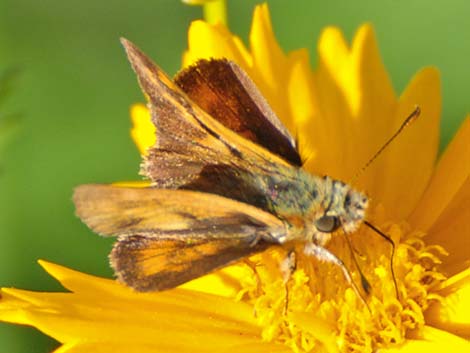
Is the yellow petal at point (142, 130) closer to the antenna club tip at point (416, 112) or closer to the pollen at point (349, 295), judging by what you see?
the pollen at point (349, 295)

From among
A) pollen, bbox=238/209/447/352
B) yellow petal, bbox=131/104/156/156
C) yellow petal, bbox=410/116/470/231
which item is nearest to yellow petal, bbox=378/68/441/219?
yellow petal, bbox=410/116/470/231

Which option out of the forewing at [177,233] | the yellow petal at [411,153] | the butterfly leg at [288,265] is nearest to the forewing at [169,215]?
the forewing at [177,233]

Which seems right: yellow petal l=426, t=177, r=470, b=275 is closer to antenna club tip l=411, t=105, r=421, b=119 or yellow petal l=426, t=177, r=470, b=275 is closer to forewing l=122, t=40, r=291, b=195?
antenna club tip l=411, t=105, r=421, b=119

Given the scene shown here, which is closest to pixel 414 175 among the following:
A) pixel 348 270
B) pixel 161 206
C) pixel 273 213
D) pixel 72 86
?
pixel 348 270

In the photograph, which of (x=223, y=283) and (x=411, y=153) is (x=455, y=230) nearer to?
(x=411, y=153)

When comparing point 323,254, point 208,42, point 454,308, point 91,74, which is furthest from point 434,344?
point 91,74

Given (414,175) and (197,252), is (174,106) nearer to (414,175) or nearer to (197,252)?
(197,252)

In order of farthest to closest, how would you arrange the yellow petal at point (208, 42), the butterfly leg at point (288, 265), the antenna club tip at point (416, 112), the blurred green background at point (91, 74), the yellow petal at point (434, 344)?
the blurred green background at point (91, 74) → the yellow petal at point (208, 42) → the antenna club tip at point (416, 112) → the butterfly leg at point (288, 265) → the yellow petal at point (434, 344)
